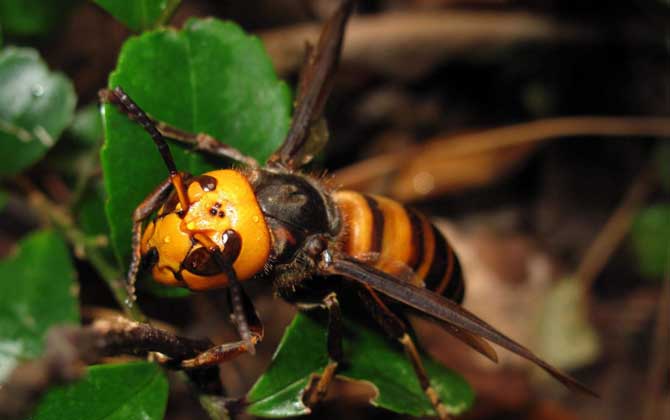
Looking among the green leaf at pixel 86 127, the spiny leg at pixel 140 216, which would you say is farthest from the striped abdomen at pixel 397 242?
the green leaf at pixel 86 127

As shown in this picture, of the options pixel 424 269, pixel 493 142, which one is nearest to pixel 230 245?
pixel 424 269

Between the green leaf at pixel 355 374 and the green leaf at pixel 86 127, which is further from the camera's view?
the green leaf at pixel 86 127

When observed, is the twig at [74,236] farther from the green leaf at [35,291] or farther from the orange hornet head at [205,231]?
the orange hornet head at [205,231]

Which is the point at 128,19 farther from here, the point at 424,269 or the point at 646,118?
the point at 646,118

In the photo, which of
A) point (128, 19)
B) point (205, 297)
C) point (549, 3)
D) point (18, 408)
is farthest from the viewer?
point (549, 3)

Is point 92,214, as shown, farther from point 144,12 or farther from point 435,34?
point 435,34

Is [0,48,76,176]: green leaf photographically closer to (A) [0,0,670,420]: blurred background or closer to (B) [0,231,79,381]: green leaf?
(B) [0,231,79,381]: green leaf
